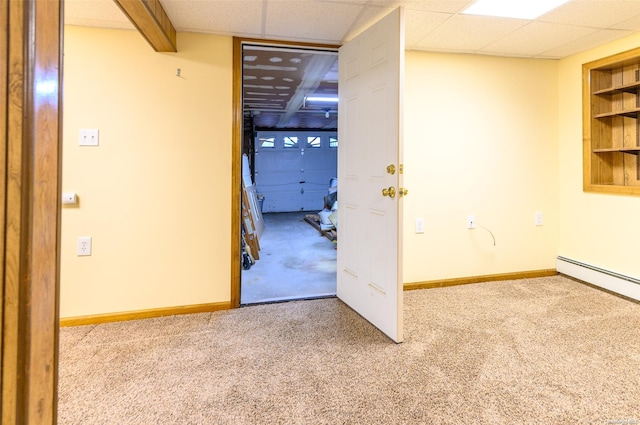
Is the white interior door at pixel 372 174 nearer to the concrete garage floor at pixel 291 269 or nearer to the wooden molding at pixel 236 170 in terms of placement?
the concrete garage floor at pixel 291 269

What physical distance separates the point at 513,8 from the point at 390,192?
1.44m

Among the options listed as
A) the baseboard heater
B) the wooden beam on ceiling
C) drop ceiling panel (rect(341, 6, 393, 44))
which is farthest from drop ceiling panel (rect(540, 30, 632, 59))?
the wooden beam on ceiling

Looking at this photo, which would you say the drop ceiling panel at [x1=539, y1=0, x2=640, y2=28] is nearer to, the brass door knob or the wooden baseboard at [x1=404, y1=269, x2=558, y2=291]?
the brass door knob

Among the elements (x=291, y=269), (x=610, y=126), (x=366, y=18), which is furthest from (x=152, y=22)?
(x=610, y=126)

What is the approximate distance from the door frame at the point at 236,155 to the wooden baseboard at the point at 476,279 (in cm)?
143

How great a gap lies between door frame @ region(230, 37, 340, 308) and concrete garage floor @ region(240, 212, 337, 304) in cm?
27

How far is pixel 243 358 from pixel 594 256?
3092 millimetres

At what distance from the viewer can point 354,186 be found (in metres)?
2.53

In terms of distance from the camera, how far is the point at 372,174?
2289 millimetres

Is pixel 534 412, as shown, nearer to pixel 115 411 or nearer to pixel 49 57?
pixel 115 411

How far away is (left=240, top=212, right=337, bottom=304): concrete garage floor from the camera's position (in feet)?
9.93

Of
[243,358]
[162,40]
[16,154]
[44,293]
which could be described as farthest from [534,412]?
[162,40]

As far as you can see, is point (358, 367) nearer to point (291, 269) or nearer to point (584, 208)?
point (291, 269)

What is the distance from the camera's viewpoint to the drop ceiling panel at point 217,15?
2078 mm
